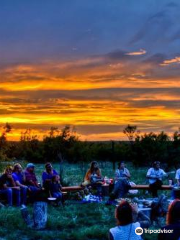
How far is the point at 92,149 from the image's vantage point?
36.3m

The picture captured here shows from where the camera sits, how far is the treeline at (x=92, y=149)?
95.3 ft

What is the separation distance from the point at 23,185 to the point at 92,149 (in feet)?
71.3

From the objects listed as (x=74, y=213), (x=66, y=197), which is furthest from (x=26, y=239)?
(x=66, y=197)

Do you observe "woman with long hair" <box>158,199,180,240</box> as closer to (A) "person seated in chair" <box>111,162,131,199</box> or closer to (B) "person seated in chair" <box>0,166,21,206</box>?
(B) "person seated in chair" <box>0,166,21,206</box>

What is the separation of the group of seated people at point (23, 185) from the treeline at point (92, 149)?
22.6 ft

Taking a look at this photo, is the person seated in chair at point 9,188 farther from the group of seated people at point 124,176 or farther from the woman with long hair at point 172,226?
the woman with long hair at point 172,226

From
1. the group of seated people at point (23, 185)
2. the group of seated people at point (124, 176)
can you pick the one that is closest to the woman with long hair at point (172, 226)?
the group of seated people at point (23, 185)

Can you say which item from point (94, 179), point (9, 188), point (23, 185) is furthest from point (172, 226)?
point (94, 179)

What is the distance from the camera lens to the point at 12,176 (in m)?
14.7

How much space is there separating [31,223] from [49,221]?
48cm

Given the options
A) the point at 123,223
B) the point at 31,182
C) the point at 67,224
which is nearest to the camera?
the point at 123,223

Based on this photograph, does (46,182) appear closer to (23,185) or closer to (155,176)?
(23,185)

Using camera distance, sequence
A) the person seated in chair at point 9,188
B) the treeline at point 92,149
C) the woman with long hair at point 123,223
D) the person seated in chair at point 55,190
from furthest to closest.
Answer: the treeline at point 92,149
the person seated in chair at point 55,190
the person seated in chair at point 9,188
the woman with long hair at point 123,223

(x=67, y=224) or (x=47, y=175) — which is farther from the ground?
(x=47, y=175)
